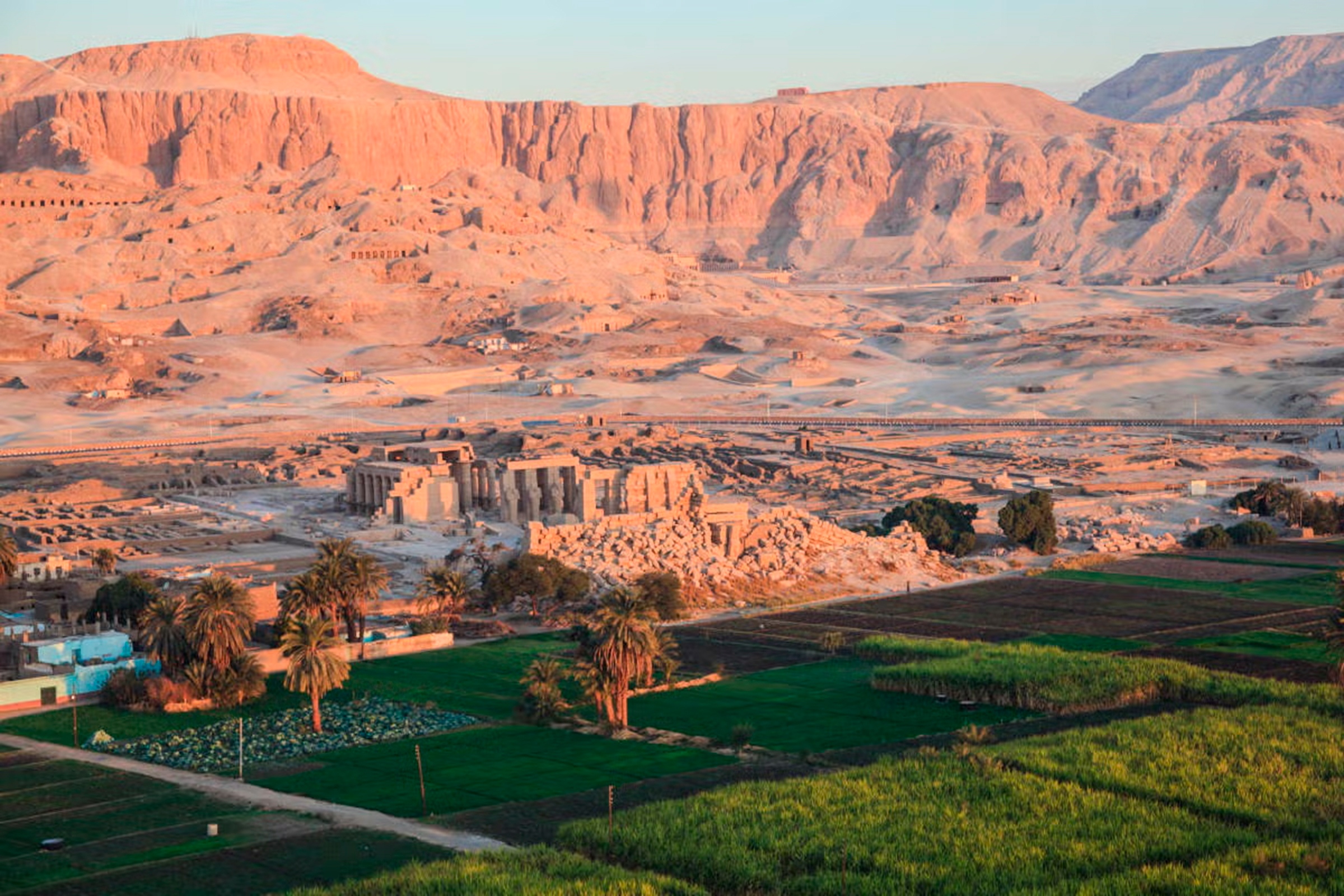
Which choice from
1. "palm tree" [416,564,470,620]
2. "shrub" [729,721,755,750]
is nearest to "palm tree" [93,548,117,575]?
"palm tree" [416,564,470,620]

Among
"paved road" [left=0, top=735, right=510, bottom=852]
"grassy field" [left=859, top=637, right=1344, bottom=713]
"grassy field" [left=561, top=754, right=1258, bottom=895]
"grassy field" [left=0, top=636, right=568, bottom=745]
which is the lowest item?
"grassy field" [left=0, top=636, right=568, bottom=745]

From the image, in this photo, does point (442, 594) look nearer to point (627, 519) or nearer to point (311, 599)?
point (311, 599)

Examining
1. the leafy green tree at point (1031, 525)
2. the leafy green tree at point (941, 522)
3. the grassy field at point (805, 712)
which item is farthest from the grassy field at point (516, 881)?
the leafy green tree at point (1031, 525)

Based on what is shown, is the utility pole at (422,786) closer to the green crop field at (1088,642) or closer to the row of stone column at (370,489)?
the green crop field at (1088,642)

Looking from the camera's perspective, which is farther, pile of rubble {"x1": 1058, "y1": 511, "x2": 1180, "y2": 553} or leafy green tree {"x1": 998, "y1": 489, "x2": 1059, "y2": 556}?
leafy green tree {"x1": 998, "y1": 489, "x2": 1059, "y2": 556}

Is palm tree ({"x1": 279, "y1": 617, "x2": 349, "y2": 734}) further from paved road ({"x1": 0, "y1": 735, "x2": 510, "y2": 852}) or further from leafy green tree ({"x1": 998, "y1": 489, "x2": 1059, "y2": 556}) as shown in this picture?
leafy green tree ({"x1": 998, "y1": 489, "x2": 1059, "y2": 556})

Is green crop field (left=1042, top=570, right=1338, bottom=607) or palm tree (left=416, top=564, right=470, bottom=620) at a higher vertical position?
palm tree (left=416, top=564, right=470, bottom=620)

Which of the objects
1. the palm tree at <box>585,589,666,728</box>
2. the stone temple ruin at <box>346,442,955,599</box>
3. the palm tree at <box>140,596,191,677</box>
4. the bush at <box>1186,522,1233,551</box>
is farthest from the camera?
the bush at <box>1186,522,1233,551</box>
